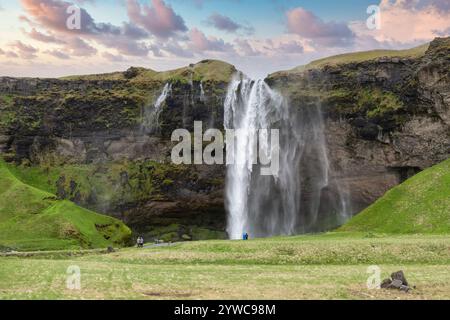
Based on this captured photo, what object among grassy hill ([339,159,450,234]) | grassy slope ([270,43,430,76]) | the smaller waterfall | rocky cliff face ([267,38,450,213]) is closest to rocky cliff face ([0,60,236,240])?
the smaller waterfall

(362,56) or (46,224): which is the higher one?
(362,56)

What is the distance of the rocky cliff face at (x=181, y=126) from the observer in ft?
308

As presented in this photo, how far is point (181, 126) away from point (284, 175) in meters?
25.8

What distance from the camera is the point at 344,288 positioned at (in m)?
23.6

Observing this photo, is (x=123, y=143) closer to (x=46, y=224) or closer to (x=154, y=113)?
(x=154, y=113)

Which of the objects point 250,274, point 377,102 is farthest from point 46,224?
point 377,102

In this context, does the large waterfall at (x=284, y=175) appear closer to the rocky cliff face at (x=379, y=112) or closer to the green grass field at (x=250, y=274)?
the rocky cliff face at (x=379, y=112)

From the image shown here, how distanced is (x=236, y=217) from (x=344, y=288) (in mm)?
75450

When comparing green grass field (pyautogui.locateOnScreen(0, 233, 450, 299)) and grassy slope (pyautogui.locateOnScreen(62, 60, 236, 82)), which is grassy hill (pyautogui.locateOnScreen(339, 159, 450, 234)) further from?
grassy slope (pyautogui.locateOnScreen(62, 60, 236, 82))

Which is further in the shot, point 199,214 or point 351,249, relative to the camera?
point 199,214

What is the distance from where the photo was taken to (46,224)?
75.2 m

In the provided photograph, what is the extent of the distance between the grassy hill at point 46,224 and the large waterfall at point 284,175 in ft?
88.1

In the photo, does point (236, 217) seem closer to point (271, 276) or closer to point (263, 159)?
point (263, 159)

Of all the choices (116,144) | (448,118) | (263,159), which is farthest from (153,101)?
(448,118)
